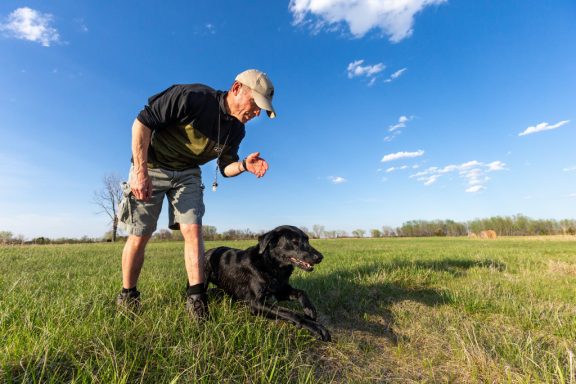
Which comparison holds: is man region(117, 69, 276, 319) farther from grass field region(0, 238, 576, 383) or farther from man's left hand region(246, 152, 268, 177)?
grass field region(0, 238, 576, 383)

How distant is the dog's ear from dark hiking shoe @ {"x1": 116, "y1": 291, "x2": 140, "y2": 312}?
4.84ft

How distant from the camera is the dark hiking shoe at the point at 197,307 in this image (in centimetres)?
320

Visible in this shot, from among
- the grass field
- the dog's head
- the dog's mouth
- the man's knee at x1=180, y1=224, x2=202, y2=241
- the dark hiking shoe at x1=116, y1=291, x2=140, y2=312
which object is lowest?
the grass field

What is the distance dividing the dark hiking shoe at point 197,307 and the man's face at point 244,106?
2.09m

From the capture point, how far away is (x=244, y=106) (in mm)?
3617

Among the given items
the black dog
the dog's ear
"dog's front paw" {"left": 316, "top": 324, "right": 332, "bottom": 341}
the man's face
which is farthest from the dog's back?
the man's face

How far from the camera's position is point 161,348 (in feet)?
7.87

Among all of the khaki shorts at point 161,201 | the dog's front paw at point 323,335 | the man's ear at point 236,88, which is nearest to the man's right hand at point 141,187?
the khaki shorts at point 161,201

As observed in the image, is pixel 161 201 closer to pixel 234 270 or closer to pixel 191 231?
pixel 191 231

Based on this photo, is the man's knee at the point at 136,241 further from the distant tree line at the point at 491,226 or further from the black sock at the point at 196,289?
the distant tree line at the point at 491,226

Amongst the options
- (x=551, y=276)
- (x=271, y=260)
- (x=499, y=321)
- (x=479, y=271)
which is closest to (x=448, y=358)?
(x=499, y=321)

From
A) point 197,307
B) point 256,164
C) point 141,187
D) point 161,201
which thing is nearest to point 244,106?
point 256,164

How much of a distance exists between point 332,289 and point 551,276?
5452 millimetres

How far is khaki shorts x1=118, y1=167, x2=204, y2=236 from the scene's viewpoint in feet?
12.3
